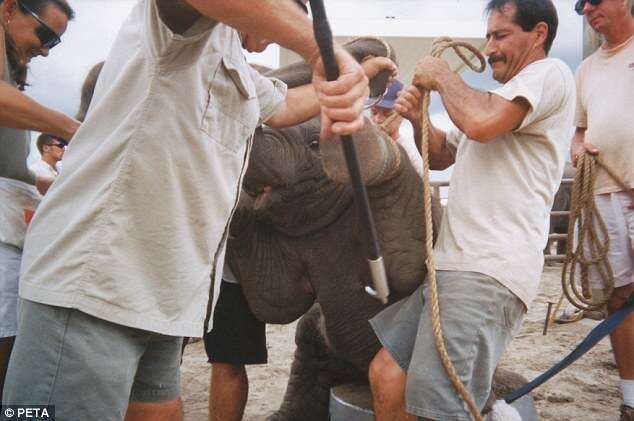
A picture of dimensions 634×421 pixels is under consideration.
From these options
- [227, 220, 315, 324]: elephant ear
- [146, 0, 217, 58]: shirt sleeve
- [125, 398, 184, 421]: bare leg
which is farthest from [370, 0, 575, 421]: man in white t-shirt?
[146, 0, 217, 58]: shirt sleeve

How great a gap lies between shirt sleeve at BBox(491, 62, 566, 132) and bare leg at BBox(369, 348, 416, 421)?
3.25ft

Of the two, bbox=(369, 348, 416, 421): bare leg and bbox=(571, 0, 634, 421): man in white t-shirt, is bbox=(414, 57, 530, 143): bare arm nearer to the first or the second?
bbox=(369, 348, 416, 421): bare leg

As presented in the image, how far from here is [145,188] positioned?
5.06 feet

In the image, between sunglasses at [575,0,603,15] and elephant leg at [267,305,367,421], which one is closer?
elephant leg at [267,305,367,421]

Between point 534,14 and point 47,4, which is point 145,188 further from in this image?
point 534,14

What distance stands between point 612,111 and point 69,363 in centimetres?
326

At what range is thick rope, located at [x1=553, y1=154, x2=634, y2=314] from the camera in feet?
10.8

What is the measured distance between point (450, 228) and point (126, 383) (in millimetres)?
1332

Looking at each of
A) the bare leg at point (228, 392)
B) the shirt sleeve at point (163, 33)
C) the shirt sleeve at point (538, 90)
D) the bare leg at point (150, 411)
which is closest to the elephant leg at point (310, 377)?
the bare leg at point (228, 392)

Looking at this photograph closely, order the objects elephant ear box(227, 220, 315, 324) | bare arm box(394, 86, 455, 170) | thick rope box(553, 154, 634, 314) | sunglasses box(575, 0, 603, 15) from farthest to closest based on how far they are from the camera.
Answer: sunglasses box(575, 0, 603, 15) < thick rope box(553, 154, 634, 314) < elephant ear box(227, 220, 315, 324) < bare arm box(394, 86, 455, 170)

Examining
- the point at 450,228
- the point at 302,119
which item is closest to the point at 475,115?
the point at 450,228

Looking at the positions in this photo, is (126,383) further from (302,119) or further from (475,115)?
(475,115)

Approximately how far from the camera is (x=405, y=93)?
7.91ft

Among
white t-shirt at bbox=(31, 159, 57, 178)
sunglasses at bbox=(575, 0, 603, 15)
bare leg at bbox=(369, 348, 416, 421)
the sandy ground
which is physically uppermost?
sunglasses at bbox=(575, 0, 603, 15)
